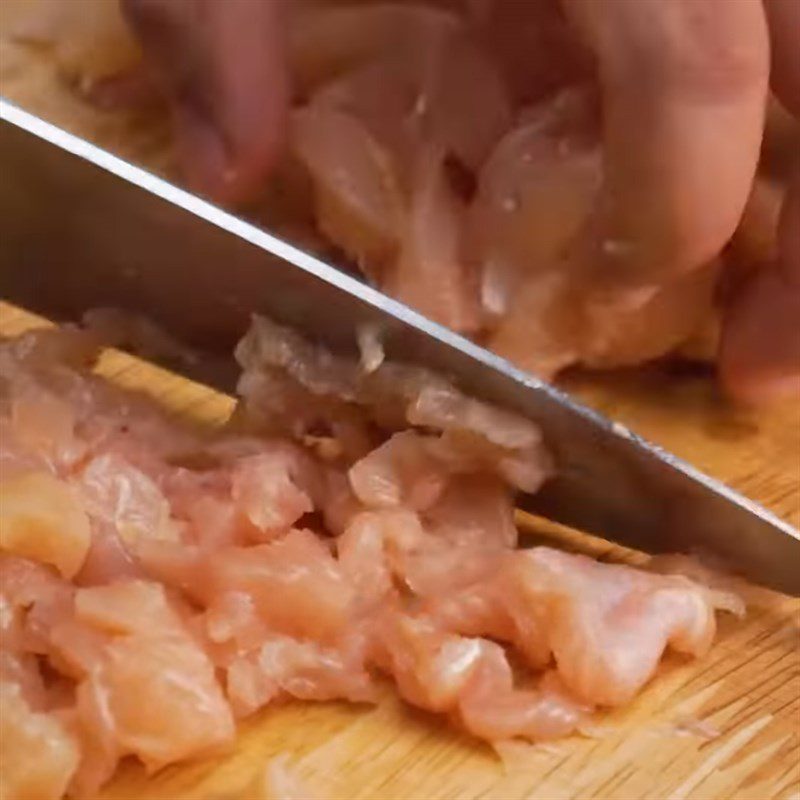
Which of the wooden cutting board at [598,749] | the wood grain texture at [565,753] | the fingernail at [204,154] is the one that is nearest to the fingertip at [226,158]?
the fingernail at [204,154]

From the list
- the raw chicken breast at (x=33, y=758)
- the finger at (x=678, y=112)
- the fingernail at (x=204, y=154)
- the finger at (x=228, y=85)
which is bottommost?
the raw chicken breast at (x=33, y=758)

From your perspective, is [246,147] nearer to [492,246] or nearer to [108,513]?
[492,246]

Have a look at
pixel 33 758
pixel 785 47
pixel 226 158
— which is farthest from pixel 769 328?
pixel 33 758

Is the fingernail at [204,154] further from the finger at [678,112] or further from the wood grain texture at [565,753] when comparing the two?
the wood grain texture at [565,753]

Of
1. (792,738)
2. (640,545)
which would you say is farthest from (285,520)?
(792,738)

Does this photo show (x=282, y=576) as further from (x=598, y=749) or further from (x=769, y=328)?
(x=769, y=328)
